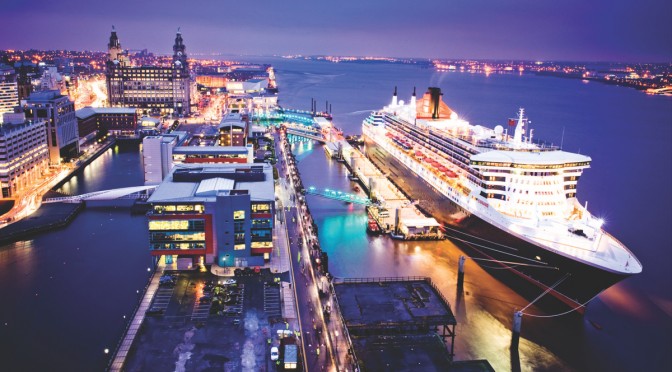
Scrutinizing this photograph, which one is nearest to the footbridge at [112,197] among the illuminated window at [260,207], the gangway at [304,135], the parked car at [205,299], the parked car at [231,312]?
the illuminated window at [260,207]

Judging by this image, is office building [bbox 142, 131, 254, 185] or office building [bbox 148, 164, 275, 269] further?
office building [bbox 142, 131, 254, 185]

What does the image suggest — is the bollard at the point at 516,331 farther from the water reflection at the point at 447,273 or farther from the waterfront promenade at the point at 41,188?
the waterfront promenade at the point at 41,188

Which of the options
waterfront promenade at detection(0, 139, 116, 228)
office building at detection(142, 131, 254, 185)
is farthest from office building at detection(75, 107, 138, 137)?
office building at detection(142, 131, 254, 185)

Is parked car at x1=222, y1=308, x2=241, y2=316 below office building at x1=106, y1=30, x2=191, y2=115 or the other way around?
below

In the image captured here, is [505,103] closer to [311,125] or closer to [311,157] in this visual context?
[311,125]

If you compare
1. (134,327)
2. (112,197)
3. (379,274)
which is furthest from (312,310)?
(112,197)

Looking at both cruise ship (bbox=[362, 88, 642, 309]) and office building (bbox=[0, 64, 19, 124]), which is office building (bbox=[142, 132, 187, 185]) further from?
office building (bbox=[0, 64, 19, 124])
